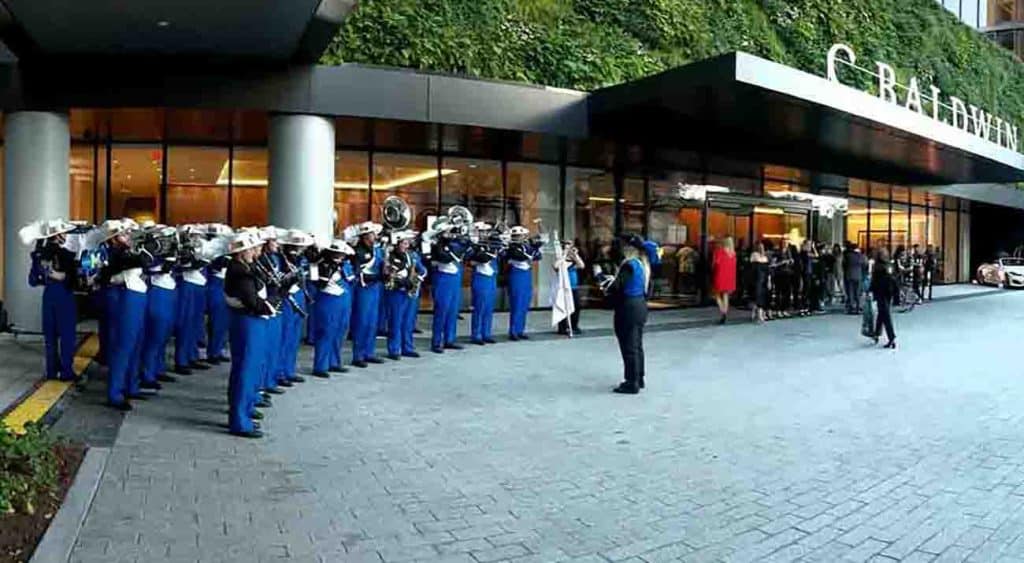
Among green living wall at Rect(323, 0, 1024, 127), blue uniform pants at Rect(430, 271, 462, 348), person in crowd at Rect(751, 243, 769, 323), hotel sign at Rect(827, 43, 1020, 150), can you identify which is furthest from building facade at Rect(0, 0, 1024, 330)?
person in crowd at Rect(751, 243, 769, 323)

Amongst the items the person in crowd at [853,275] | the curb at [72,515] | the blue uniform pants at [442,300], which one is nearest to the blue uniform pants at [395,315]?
the blue uniform pants at [442,300]

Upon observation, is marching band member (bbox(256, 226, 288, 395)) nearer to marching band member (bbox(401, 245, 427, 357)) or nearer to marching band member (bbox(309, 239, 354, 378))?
marching band member (bbox(309, 239, 354, 378))

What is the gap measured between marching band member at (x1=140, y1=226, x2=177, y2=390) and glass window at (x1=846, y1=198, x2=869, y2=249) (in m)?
26.0

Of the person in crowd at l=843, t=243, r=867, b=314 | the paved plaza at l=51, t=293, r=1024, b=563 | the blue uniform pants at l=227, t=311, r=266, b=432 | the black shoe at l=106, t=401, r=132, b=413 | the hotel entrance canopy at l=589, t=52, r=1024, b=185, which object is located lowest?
the paved plaza at l=51, t=293, r=1024, b=563

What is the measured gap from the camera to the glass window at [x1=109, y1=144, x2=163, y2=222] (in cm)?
1692

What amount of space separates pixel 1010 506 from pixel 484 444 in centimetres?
393

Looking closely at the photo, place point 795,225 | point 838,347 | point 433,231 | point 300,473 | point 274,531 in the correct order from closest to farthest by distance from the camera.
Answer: point 274,531 < point 300,473 < point 433,231 < point 838,347 < point 795,225

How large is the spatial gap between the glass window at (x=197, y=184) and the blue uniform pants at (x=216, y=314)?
21.8 feet

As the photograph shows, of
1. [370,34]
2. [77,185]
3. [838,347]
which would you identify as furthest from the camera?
[77,185]

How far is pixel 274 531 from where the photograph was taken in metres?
5.07

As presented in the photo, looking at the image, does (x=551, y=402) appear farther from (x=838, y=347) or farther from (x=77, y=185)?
(x=77, y=185)

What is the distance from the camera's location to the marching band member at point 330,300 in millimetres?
10117

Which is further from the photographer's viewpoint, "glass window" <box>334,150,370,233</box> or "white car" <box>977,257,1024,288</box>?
"white car" <box>977,257,1024,288</box>

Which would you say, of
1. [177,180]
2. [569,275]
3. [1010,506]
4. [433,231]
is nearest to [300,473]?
[1010,506]
